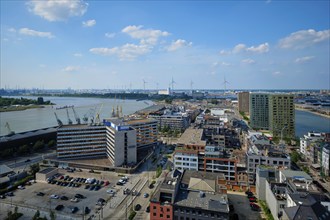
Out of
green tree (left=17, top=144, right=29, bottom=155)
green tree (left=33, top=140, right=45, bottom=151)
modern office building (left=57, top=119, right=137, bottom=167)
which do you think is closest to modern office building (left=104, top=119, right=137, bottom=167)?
modern office building (left=57, top=119, right=137, bottom=167)

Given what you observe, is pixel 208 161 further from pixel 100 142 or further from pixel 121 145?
pixel 100 142

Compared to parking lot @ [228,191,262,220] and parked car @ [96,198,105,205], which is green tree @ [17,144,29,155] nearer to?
parked car @ [96,198,105,205]

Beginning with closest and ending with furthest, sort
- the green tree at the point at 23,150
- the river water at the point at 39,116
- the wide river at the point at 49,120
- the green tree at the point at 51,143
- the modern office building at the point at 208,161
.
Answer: the modern office building at the point at 208,161
the green tree at the point at 23,150
the green tree at the point at 51,143
the wide river at the point at 49,120
the river water at the point at 39,116

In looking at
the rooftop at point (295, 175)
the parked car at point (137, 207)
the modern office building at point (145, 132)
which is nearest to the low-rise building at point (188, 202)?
the parked car at point (137, 207)

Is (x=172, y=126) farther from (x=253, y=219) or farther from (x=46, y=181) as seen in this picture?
(x=253, y=219)

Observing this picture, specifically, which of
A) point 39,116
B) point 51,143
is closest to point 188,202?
point 51,143

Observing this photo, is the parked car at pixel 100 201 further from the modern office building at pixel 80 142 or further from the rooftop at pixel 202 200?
the modern office building at pixel 80 142

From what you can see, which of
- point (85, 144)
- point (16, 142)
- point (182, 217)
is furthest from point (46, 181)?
point (182, 217)
